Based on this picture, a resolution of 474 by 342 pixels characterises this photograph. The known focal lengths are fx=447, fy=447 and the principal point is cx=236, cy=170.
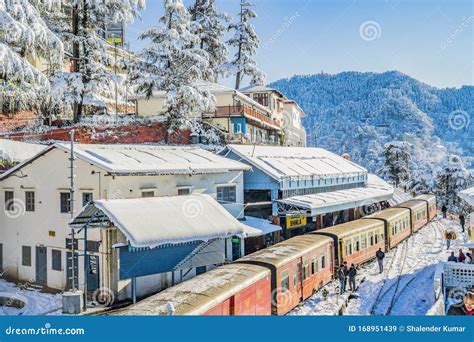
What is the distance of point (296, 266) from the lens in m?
13.7

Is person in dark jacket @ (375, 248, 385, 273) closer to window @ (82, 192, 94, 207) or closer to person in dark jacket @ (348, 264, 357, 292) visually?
person in dark jacket @ (348, 264, 357, 292)

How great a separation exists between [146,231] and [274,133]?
69.0 feet

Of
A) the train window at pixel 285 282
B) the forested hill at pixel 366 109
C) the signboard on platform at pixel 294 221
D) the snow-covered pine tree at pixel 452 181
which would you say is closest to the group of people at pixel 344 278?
the train window at pixel 285 282

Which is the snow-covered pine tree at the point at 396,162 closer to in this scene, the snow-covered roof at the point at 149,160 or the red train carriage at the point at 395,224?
the red train carriage at the point at 395,224

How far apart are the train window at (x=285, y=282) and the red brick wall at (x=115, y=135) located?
9.50m

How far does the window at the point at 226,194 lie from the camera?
17.2m

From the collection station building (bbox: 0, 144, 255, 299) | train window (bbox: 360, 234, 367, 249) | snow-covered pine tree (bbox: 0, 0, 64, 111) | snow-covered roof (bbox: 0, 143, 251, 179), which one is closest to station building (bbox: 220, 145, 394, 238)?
snow-covered roof (bbox: 0, 143, 251, 179)

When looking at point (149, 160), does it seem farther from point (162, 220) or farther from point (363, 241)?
point (363, 241)

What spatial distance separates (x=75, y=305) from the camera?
1032cm

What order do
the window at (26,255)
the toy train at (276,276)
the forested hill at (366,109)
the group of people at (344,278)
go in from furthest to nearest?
1. the forested hill at (366,109)
2. the group of people at (344,278)
3. the window at (26,255)
4. the toy train at (276,276)

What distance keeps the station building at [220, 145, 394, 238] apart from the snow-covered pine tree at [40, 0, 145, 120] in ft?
20.0

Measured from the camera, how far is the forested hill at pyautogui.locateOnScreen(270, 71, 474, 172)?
3741 centimetres
